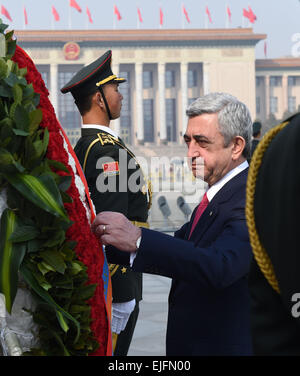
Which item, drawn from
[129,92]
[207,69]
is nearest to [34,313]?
[207,69]

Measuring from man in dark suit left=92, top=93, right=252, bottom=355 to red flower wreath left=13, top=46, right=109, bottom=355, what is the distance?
0.05 metres

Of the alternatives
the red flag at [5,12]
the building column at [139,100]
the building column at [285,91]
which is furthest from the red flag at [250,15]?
the red flag at [5,12]

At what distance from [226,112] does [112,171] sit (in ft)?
3.01

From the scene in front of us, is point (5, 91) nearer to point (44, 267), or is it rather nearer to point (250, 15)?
point (44, 267)

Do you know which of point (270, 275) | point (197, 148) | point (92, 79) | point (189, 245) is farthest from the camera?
point (92, 79)

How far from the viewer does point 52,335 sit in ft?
4.39

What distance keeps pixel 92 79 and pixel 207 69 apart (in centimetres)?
5831

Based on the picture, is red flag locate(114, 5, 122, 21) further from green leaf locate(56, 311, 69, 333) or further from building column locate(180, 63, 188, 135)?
green leaf locate(56, 311, 69, 333)

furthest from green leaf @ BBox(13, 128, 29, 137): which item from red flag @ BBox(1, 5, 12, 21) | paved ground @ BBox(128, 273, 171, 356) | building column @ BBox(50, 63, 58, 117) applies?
building column @ BBox(50, 63, 58, 117)

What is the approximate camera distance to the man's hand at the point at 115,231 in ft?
4.82

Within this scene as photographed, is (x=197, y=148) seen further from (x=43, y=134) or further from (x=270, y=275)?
(x=270, y=275)

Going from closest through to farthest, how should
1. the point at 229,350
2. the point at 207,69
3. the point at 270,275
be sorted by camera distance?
the point at 270,275
the point at 229,350
the point at 207,69
